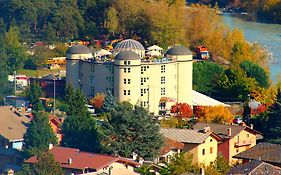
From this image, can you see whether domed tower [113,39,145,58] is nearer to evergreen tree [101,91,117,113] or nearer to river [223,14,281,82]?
evergreen tree [101,91,117,113]

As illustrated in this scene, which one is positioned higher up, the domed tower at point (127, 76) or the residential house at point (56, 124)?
the domed tower at point (127, 76)

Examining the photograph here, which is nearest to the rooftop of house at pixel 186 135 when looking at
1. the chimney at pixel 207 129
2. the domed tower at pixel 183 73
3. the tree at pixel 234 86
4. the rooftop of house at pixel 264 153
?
the chimney at pixel 207 129

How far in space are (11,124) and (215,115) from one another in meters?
2.80

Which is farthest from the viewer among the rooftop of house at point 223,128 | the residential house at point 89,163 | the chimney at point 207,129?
the rooftop of house at point 223,128

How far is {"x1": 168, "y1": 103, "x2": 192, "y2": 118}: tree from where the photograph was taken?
61.0 ft

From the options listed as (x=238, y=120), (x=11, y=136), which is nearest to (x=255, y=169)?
(x=11, y=136)

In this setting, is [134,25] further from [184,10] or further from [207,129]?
[207,129]

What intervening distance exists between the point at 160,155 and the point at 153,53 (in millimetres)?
5547

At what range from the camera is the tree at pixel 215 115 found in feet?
59.0

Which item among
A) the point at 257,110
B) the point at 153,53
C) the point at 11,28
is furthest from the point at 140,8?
the point at 257,110

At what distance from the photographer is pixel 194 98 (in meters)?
20.1

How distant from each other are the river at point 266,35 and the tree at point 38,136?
7.83 meters

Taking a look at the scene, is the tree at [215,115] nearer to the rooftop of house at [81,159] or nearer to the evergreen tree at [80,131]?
the evergreen tree at [80,131]

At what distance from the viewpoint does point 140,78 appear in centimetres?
1950
